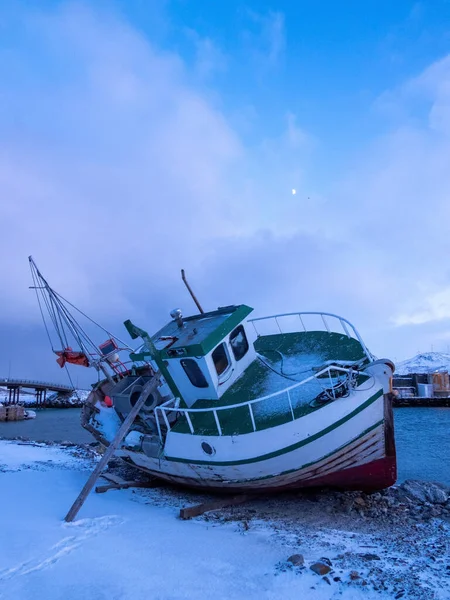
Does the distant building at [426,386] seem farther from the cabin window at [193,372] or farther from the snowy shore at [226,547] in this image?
the cabin window at [193,372]

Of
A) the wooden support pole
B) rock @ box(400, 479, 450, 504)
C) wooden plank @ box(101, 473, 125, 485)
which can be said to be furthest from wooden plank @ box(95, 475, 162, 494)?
rock @ box(400, 479, 450, 504)

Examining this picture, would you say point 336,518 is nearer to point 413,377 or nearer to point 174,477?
point 174,477

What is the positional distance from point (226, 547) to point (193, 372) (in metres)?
4.30

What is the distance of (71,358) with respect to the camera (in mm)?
13852

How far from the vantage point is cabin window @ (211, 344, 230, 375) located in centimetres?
999

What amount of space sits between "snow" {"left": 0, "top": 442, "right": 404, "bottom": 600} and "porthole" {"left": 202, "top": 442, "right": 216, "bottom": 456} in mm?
1261

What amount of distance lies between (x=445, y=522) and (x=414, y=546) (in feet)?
6.20

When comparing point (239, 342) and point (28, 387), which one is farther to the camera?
point (28, 387)

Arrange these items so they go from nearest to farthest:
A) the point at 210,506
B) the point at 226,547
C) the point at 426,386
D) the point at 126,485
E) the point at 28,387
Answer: the point at 226,547 → the point at 210,506 → the point at 126,485 → the point at 426,386 → the point at 28,387

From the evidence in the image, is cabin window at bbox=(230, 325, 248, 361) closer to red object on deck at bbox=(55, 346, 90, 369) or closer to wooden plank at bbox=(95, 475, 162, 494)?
wooden plank at bbox=(95, 475, 162, 494)

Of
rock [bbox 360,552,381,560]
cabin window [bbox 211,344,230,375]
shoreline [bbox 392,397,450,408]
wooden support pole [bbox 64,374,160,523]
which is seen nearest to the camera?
rock [bbox 360,552,381,560]

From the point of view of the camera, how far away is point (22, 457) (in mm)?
14148

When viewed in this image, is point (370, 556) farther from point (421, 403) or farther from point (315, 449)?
point (421, 403)

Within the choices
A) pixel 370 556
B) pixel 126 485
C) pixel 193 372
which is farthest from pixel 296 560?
pixel 126 485
